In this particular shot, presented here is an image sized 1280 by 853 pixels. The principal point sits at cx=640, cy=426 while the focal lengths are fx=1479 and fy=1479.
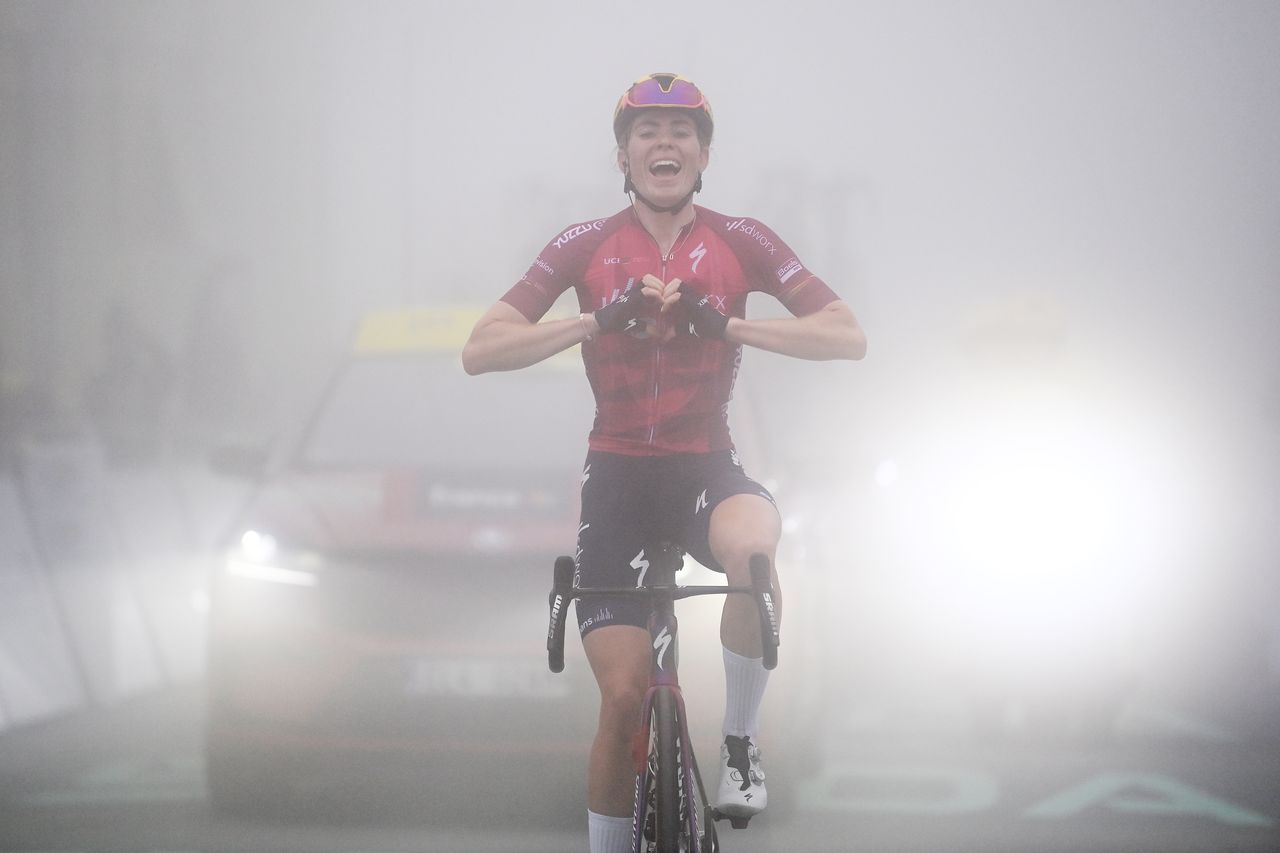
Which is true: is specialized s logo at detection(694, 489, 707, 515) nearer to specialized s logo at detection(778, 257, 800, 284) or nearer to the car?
specialized s logo at detection(778, 257, 800, 284)

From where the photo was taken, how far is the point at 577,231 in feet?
9.84

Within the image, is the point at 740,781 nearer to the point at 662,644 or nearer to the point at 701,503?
the point at 662,644

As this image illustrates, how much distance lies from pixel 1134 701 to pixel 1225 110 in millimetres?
2598

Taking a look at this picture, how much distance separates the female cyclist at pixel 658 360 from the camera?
2.74 metres

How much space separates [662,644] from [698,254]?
0.80 meters

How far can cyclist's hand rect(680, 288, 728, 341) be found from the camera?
2713 mm

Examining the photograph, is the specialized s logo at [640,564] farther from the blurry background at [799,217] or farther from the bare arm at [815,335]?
the blurry background at [799,217]

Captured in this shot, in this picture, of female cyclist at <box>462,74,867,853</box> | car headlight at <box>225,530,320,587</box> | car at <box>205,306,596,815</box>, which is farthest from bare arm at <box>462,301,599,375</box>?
car headlight at <box>225,530,320,587</box>

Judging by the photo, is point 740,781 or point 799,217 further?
point 799,217

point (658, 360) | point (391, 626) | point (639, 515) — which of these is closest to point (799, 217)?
point (391, 626)

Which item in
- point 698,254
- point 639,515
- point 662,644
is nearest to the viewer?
point 662,644

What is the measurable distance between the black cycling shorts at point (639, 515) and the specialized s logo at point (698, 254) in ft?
1.26

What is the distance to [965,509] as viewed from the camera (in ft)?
22.6

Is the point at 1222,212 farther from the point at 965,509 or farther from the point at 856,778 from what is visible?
the point at 856,778
